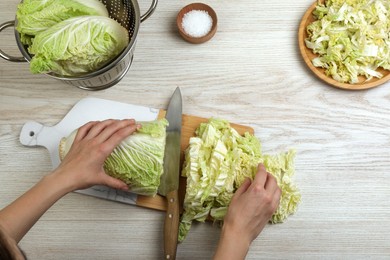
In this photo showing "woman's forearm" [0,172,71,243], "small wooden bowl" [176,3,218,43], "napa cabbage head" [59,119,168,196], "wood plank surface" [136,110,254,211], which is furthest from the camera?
"small wooden bowl" [176,3,218,43]

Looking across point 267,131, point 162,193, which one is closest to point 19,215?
point 162,193

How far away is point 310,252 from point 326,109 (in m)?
0.53

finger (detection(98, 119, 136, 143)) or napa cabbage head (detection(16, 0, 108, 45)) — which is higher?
napa cabbage head (detection(16, 0, 108, 45))

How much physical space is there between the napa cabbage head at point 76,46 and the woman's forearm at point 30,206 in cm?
36

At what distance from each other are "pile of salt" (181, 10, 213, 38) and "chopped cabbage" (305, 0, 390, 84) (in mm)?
386

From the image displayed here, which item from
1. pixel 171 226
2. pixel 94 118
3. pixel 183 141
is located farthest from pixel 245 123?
pixel 94 118

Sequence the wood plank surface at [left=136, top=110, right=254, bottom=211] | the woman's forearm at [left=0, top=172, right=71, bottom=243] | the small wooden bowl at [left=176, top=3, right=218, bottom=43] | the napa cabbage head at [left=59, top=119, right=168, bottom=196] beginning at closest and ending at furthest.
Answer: the woman's forearm at [left=0, top=172, right=71, bottom=243], the napa cabbage head at [left=59, top=119, right=168, bottom=196], the wood plank surface at [left=136, top=110, right=254, bottom=211], the small wooden bowl at [left=176, top=3, right=218, bottom=43]

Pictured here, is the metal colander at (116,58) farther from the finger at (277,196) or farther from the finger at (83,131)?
the finger at (277,196)

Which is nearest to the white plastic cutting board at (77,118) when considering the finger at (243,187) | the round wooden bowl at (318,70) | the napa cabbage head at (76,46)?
the napa cabbage head at (76,46)

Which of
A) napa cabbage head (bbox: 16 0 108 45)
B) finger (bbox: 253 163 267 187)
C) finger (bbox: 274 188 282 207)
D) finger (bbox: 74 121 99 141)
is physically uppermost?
napa cabbage head (bbox: 16 0 108 45)

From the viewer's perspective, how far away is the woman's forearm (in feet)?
3.84

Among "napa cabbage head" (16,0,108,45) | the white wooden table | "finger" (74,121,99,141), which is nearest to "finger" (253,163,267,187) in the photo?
the white wooden table

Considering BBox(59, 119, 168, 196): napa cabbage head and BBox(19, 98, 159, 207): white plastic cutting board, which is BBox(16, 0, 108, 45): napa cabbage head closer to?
BBox(19, 98, 159, 207): white plastic cutting board

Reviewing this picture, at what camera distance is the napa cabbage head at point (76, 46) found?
132 cm
